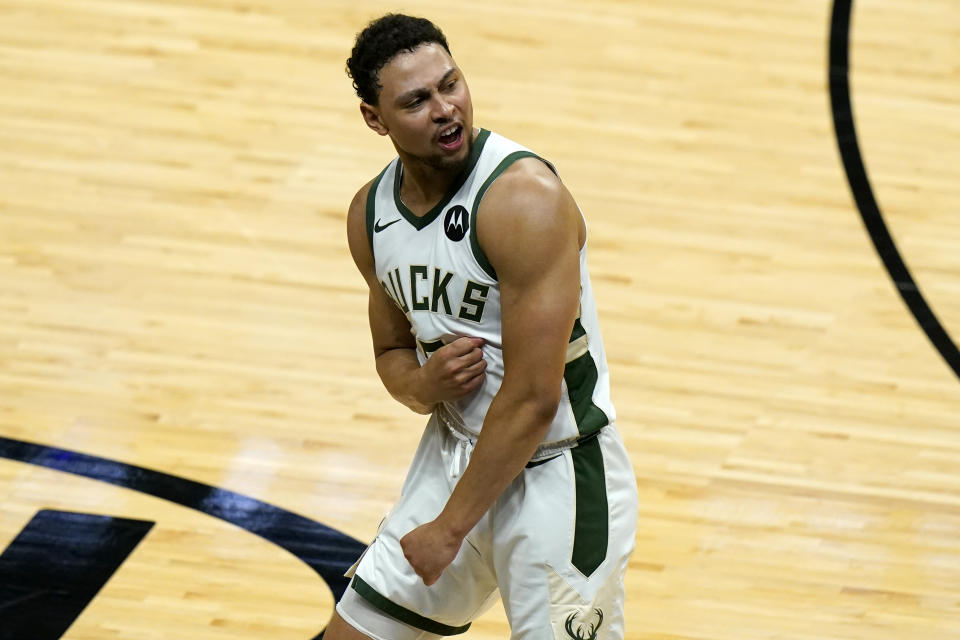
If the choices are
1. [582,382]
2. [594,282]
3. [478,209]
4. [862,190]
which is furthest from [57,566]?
[862,190]

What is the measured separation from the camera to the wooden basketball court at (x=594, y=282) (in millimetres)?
4344

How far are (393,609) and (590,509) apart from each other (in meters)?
0.49

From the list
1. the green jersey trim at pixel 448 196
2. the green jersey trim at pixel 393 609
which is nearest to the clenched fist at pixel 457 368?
the green jersey trim at pixel 448 196

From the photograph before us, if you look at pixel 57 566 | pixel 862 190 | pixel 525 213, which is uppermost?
pixel 525 213

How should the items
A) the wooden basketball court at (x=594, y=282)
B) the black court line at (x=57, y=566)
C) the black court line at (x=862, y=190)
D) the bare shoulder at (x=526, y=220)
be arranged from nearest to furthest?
the bare shoulder at (x=526, y=220) → the black court line at (x=57, y=566) → the wooden basketball court at (x=594, y=282) → the black court line at (x=862, y=190)

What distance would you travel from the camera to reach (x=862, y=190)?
20.0ft

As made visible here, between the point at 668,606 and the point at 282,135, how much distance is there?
3.11 m

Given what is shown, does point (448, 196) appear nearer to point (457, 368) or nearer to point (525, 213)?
point (525, 213)

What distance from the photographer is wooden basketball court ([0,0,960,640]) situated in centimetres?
434

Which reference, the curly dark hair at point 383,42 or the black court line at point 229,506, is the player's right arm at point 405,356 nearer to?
the curly dark hair at point 383,42

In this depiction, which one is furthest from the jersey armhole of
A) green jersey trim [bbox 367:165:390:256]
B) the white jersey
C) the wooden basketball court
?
the wooden basketball court

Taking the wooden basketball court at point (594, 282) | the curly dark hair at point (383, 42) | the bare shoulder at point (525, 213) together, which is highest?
the curly dark hair at point (383, 42)

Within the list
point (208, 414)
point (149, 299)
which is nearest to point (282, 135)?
point (149, 299)

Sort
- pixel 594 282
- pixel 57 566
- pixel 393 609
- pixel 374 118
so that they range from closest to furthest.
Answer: pixel 374 118 → pixel 393 609 → pixel 57 566 → pixel 594 282
